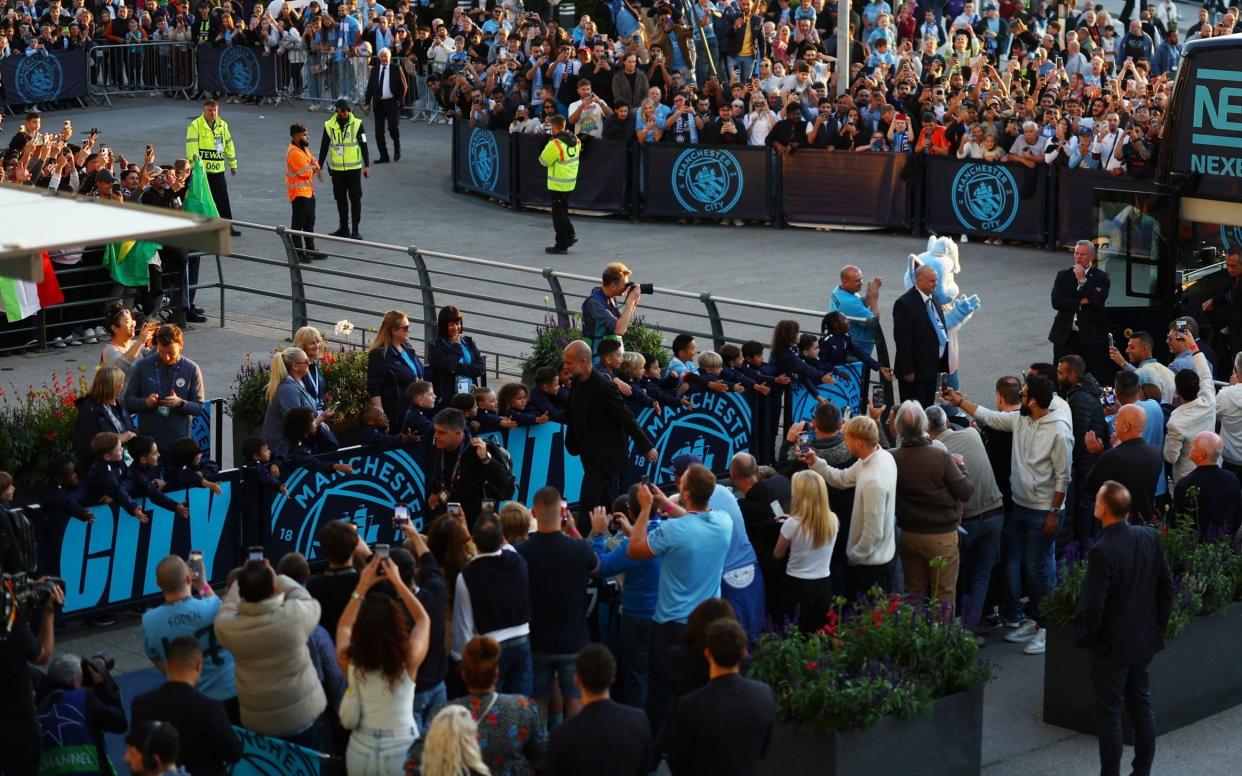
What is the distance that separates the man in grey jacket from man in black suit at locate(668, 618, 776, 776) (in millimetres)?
1817

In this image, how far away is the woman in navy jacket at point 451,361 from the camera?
14.9 m

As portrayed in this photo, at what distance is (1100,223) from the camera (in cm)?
1745

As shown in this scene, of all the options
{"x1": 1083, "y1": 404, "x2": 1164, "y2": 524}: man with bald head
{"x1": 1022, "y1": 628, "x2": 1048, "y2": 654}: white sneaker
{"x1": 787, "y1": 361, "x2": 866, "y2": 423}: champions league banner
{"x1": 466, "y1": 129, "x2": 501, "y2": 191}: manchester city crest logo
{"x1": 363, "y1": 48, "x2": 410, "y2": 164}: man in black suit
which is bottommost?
{"x1": 1022, "y1": 628, "x2": 1048, "y2": 654}: white sneaker

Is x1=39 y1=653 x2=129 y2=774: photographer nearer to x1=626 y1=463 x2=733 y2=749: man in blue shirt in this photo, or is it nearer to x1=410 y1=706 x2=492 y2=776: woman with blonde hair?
x1=410 y1=706 x2=492 y2=776: woman with blonde hair

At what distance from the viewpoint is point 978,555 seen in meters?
11.9

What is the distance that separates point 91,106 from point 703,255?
17.7 meters

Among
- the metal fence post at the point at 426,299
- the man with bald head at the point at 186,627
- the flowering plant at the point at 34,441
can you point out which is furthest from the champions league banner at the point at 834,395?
the man with bald head at the point at 186,627

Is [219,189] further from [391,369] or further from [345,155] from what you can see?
[391,369]

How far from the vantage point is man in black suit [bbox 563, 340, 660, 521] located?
13328 millimetres

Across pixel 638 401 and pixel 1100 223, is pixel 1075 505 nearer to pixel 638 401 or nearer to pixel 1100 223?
pixel 638 401

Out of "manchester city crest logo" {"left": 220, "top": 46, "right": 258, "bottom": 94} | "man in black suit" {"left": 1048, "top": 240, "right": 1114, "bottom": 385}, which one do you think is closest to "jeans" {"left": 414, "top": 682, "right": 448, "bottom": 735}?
"man in black suit" {"left": 1048, "top": 240, "right": 1114, "bottom": 385}

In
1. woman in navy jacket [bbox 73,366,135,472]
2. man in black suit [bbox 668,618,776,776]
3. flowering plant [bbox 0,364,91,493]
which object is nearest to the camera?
man in black suit [bbox 668,618,776,776]

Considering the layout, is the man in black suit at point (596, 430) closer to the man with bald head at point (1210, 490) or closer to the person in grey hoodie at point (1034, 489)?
the person in grey hoodie at point (1034, 489)

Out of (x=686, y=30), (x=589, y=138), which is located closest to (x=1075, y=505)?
(x=589, y=138)
